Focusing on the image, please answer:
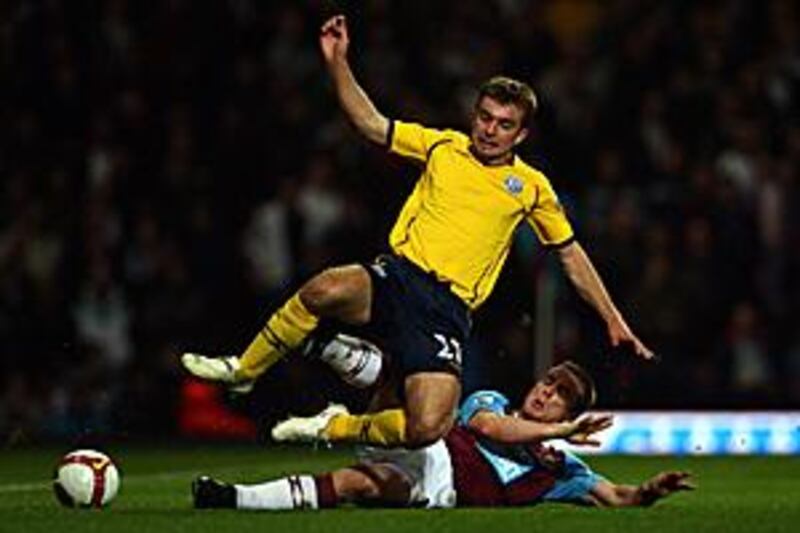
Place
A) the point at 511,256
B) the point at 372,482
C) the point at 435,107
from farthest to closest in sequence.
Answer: the point at 435,107 < the point at 511,256 < the point at 372,482

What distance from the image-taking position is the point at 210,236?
1823 centimetres

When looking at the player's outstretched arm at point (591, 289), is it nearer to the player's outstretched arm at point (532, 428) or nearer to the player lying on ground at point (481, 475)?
the player lying on ground at point (481, 475)

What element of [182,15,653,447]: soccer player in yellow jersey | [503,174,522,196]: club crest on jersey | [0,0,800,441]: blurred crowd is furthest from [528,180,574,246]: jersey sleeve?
[0,0,800,441]: blurred crowd

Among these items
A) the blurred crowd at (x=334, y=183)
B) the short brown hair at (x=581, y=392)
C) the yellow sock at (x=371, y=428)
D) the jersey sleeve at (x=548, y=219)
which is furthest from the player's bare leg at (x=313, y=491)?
the blurred crowd at (x=334, y=183)

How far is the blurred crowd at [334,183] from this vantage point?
1756 cm

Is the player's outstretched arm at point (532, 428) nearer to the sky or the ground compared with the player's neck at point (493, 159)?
nearer to the ground

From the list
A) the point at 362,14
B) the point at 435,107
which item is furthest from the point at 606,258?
the point at 362,14

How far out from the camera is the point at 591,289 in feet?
37.7

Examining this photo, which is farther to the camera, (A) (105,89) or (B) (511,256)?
(A) (105,89)

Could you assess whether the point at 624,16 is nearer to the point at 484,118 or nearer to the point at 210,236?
the point at 210,236

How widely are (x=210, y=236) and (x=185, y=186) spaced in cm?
55

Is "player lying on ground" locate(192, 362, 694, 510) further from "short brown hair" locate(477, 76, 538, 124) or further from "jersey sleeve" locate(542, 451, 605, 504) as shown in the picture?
→ "short brown hair" locate(477, 76, 538, 124)

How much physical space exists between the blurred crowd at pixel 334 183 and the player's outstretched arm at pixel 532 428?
22.2 feet

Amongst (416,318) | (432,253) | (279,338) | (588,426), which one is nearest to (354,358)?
(279,338)
